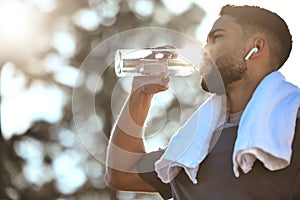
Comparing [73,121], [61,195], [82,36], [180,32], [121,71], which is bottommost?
[61,195]

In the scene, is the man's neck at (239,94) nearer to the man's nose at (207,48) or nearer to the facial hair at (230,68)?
the facial hair at (230,68)

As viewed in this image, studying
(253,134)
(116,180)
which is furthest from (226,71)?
(116,180)

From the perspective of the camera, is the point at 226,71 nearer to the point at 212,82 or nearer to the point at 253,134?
the point at 212,82

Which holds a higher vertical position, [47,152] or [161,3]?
[161,3]

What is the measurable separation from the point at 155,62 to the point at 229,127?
16.4 inches

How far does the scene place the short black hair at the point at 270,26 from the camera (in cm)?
324

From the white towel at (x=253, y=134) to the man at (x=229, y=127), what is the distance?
24 millimetres

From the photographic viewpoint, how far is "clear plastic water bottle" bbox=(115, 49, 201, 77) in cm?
334

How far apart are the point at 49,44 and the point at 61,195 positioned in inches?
79.1

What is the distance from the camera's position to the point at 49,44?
1183cm

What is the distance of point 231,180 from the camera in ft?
9.58

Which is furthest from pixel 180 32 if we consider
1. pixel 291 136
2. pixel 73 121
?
pixel 291 136

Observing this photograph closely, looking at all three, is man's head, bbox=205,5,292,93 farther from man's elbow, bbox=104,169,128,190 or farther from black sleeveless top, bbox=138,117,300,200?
man's elbow, bbox=104,169,128,190

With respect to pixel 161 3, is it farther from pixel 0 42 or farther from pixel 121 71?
pixel 121 71
